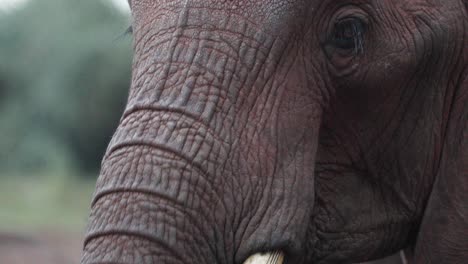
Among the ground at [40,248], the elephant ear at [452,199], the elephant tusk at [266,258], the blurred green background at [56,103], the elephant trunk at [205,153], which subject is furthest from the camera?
the blurred green background at [56,103]

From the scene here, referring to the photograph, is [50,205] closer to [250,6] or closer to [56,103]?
[56,103]

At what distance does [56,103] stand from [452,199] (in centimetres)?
1392

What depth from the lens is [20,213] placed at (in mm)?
15023

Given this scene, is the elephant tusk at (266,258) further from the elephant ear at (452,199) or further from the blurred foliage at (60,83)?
the blurred foliage at (60,83)

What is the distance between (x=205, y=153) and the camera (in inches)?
121

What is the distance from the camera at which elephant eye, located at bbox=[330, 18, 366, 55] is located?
11.0ft

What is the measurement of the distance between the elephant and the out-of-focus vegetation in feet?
35.1

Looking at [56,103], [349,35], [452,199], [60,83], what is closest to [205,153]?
[349,35]

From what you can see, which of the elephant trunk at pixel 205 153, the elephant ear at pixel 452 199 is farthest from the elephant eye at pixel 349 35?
the elephant ear at pixel 452 199

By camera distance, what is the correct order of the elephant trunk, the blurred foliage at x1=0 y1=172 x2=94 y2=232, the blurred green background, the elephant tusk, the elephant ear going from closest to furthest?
1. the elephant trunk
2. the elephant tusk
3. the elephant ear
4. the blurred foliage at x1=0 y1=172 x2=94 y2=232
5. the blurred green background

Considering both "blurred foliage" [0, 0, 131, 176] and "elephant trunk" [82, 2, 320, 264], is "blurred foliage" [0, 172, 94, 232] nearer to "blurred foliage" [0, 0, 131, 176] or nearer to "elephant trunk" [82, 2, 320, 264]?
"blurred foliage" [0, 0, 131, 176]

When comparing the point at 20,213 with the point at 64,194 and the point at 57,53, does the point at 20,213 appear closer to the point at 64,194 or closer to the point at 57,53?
the point at 64,194

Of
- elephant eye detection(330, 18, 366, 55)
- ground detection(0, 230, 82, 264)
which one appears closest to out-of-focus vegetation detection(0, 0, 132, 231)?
ground detection(0, 230, 82, 264)

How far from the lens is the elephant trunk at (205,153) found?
301 cm
